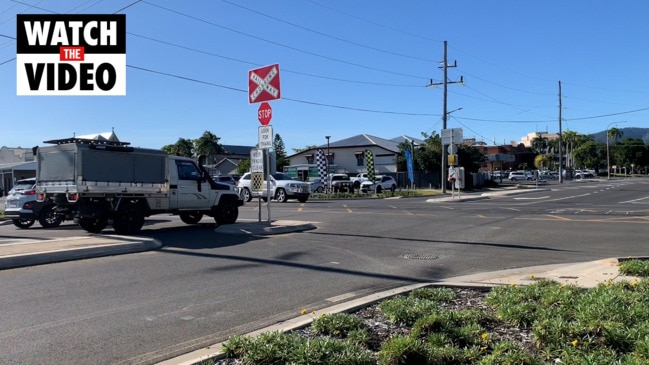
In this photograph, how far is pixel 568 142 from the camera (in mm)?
131500

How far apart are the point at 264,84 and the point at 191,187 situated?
13.1 feet

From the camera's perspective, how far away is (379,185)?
4694 centimetres

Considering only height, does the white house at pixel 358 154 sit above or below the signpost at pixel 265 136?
above

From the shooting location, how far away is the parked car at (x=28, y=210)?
16938 millimetres

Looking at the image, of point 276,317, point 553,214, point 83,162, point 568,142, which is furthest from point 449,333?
point 568,142

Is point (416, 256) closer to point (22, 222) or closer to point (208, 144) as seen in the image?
point (22, 222)

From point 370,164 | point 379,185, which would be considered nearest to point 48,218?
point 370,164

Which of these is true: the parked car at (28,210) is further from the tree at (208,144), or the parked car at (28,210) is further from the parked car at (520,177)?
the tree at (208,144)

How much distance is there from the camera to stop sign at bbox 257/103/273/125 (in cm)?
1544

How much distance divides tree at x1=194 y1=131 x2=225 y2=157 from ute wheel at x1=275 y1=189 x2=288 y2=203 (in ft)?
258

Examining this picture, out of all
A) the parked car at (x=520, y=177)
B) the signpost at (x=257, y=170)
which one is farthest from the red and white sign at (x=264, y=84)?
the parked car at (x=520, y=177)

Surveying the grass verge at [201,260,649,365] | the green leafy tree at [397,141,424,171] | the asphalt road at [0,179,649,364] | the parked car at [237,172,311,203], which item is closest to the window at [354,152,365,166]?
the green leafy tree at [397,141,424,171]

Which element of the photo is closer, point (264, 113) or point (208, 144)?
point (264, 113)

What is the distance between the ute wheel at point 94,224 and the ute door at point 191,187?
243 centimetres
